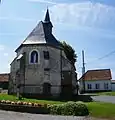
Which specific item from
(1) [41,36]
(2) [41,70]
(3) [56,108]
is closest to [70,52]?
(1) [41,36]

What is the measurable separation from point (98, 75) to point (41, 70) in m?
34.7

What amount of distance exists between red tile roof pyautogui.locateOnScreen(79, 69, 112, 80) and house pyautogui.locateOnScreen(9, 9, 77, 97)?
1131 inches

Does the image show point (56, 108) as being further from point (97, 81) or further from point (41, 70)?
point (97, 81)

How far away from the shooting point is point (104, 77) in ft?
246

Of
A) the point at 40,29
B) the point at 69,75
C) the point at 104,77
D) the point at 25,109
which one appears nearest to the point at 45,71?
the point at 69,75

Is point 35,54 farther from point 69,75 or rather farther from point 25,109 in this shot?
point 25,109

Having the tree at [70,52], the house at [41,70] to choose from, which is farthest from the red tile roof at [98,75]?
the house at [41,70]

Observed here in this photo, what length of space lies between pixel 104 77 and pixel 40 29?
31595 mm

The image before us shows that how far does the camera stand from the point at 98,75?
76.9 meters

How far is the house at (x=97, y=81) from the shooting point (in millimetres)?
74688

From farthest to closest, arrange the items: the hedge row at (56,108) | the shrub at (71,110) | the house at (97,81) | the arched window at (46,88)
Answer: the house at (97,81)
the arched window at (46,88)
the hedge row at (56,108)
the shrub at (71,110)

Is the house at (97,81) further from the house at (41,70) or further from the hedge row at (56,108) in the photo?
the hedge row at (56,108)

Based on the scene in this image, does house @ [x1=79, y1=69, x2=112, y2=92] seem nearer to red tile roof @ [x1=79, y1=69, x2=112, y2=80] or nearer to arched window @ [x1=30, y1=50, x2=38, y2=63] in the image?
red tile roof @ [x1=79, y1=69, x2=112, y2=80]

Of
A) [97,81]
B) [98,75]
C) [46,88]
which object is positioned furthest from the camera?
[98,75]
